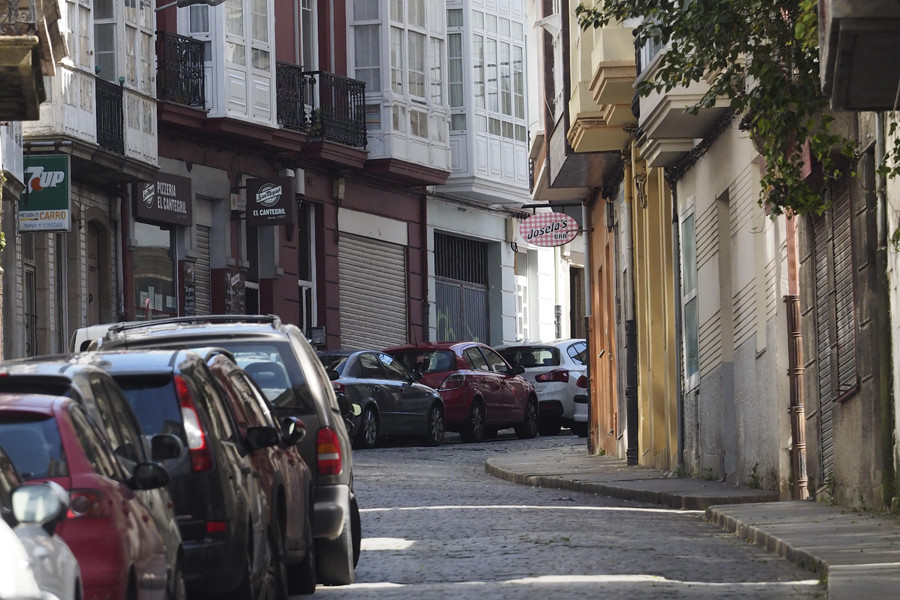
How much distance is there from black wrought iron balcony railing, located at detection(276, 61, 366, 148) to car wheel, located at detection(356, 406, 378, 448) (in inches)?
418

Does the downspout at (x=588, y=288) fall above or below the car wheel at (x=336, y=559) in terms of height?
above

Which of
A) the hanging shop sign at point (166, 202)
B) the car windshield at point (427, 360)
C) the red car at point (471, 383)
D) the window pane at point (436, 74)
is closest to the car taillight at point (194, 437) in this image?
the red car at point (471, 383)

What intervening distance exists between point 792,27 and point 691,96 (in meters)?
6.18

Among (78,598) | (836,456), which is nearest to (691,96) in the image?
(836,456)

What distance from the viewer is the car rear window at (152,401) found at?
1022cm

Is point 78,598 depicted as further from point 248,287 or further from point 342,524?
point 248,287

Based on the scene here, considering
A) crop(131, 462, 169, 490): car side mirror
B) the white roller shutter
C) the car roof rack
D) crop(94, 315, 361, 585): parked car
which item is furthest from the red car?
crop(131, 462, 169, 490): car side mirror

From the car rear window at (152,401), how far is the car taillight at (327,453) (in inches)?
95.6

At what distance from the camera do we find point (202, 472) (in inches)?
395

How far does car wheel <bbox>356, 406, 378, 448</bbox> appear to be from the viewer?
1185 inches

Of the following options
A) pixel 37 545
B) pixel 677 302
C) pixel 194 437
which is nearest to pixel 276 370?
pixel 194 437

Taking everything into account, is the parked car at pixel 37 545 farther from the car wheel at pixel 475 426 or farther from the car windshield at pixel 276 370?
the car wheel at pixel 475 426

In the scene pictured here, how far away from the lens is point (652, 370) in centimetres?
2644

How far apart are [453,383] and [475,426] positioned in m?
1.13
